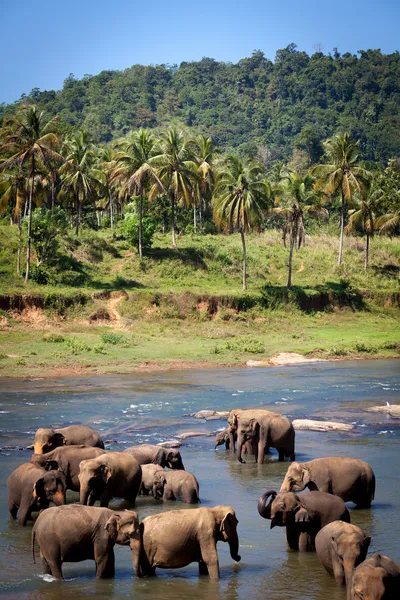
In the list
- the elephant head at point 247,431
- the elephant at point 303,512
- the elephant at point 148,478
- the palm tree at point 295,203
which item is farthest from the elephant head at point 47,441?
the palm tree at point 295,203

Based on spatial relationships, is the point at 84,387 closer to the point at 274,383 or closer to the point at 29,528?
the point at 274,383

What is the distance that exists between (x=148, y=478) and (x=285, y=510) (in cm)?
434

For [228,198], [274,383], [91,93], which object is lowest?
[274,383]

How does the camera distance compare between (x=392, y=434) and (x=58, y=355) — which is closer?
(x=392, y=434)

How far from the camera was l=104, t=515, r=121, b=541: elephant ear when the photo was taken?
1276 cm

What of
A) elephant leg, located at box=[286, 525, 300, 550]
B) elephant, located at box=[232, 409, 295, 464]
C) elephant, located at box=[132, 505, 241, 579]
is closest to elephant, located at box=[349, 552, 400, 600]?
elephant, located at box=[132, 505, 241, 579]

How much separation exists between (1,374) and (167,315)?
55.7 ft

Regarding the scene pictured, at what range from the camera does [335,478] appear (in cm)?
1627

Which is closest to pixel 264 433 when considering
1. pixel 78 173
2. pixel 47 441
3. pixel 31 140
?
pixel 47 441

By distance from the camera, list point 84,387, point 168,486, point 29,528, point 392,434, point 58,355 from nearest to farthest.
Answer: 1. point 29,528
2. point 168,486
3. point 392,434
4. point 84,387
5. point 58,355

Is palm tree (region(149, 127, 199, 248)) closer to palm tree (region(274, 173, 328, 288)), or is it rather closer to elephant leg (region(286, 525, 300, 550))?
palm tree (region(274, 173, 328, 288))

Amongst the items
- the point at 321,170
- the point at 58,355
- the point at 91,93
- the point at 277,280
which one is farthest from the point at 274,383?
the point at 91,93

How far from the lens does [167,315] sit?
172ft

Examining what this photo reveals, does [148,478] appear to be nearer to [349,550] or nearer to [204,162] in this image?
→ [349,550]
